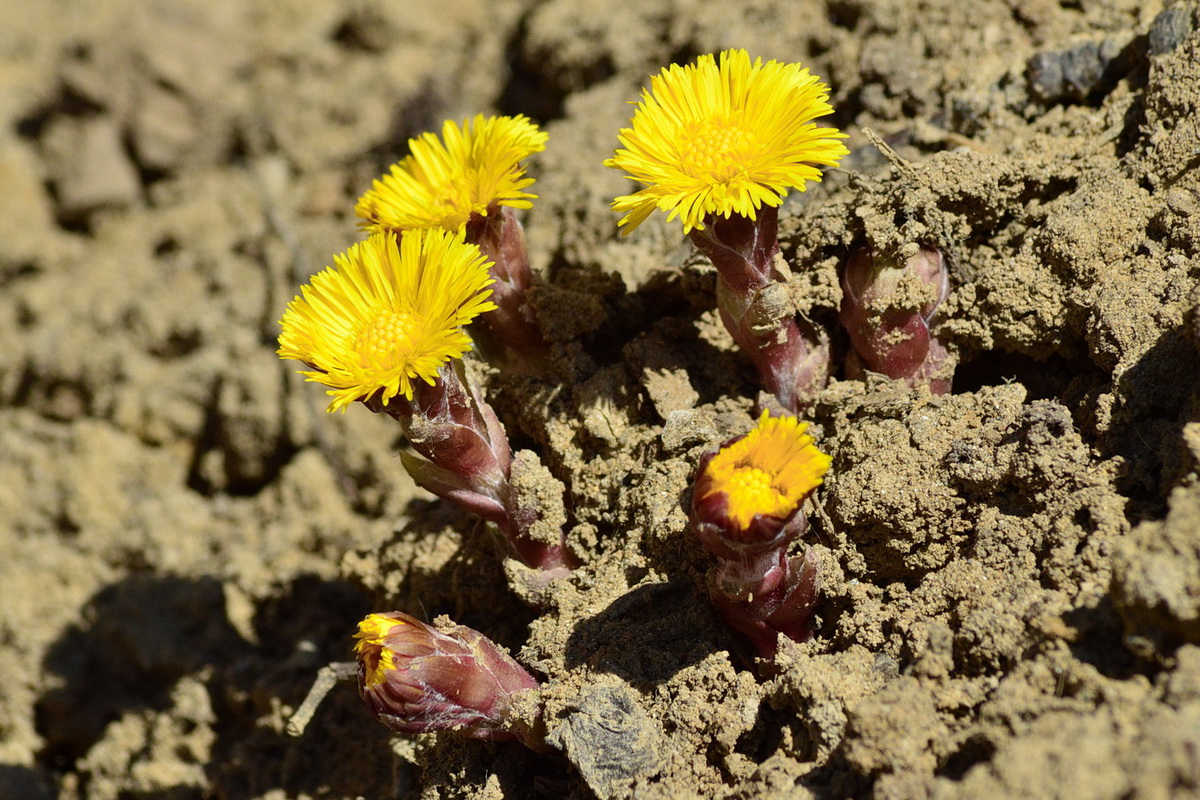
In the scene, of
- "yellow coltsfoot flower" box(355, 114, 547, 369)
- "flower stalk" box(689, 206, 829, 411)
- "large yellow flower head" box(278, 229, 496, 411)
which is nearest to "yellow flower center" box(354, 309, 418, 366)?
"large yellow flower head" box(278, 229, 496, 411)

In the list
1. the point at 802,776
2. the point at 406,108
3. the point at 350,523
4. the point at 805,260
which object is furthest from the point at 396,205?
the point at 406,108

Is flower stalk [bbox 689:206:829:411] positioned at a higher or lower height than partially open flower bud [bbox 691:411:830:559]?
higher

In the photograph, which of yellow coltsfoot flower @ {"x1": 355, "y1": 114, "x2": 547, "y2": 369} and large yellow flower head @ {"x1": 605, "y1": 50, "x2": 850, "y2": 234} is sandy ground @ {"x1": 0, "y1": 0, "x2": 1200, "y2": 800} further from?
large yellow flower head @ {"x1": 605, "y1": 50, "x2": 850, "y2": 234}

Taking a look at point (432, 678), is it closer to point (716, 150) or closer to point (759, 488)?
point (759, 488)

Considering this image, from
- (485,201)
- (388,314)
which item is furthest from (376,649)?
(485,201)

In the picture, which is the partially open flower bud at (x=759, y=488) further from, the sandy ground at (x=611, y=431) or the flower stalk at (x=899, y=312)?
the flower stalk at (x=899, y=312)

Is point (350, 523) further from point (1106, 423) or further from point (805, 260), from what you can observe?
point (1106, 423)
